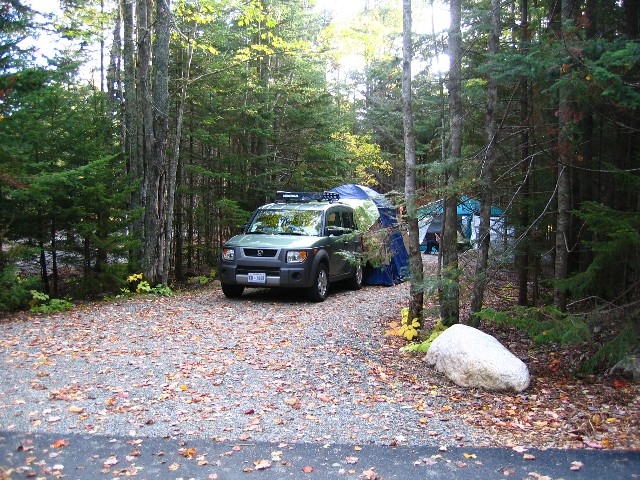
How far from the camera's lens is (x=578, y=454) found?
4.64 metres

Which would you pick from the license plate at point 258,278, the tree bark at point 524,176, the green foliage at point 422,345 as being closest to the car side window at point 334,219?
the license plate at point 258,278

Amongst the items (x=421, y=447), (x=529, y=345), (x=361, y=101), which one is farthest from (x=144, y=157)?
(x=361, y=101)

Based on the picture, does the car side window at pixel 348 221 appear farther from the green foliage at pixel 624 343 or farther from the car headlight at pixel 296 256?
the green foliage at pixel 624 343

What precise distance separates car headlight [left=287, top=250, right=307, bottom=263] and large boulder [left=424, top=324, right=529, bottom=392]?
499 centimetres

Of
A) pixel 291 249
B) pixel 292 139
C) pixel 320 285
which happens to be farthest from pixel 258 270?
pixel 292 139

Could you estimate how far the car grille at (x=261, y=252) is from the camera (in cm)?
1174

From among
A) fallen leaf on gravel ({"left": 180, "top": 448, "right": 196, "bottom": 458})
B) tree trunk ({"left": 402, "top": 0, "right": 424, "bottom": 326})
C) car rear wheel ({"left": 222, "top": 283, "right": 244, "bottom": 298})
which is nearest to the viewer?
fallen leaf on gravel ({"left": 180, "top": 448, "right": 196, "bottom": 458})

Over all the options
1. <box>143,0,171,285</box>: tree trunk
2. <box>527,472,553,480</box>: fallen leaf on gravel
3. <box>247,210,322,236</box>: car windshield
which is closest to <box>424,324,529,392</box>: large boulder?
<box>527,472,553,480</box>: fallen leaf on gravel

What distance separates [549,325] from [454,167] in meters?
2.99

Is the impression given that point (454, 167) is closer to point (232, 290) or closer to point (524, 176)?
point (524, 176)

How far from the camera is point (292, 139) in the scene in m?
20.3

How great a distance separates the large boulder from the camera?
6.34m

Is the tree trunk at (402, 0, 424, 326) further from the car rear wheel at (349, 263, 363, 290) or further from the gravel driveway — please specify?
the car rear wheel at (349, 263, 363, 290)

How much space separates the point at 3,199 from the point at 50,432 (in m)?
7.48
